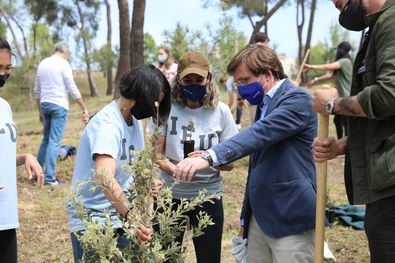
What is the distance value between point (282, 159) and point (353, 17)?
724mm

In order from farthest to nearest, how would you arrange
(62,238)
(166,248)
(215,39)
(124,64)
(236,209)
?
(124,64) → (215,39) → (236,209) → (62,238) → (166,248)

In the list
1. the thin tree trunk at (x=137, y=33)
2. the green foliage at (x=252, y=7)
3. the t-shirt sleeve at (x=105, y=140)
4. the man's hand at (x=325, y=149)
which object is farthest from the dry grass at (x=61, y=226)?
the green foliage at (x=252, y=7)

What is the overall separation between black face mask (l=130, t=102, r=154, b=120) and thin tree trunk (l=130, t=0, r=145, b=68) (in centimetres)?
653

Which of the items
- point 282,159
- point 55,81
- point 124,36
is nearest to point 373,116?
point 282,159

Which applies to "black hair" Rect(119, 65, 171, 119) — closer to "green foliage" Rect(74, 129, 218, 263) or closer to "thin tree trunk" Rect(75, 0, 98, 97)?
"green foliage" Rect(74, 129, 218, 263)

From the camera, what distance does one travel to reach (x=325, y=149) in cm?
223

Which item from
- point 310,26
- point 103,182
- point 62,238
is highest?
point 310,26

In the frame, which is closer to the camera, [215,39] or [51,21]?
[215,39]

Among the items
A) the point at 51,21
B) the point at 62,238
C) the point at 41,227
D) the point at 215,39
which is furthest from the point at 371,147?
the point at 51,21

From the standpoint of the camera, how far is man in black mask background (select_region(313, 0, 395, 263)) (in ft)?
6.00

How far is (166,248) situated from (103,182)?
0.42 metres

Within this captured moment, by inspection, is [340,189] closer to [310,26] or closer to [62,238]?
[62,238]

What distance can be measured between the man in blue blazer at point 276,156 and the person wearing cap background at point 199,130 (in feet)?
1.78

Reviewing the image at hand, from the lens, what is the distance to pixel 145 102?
2398 millimetres
